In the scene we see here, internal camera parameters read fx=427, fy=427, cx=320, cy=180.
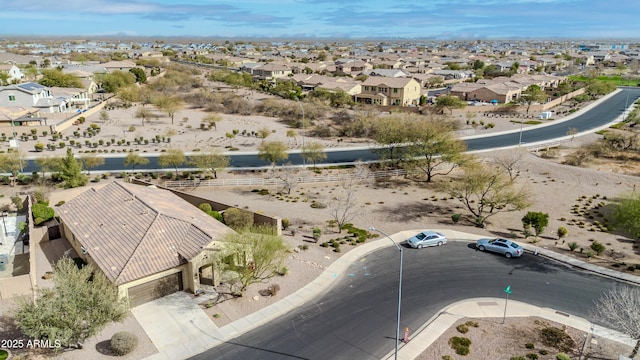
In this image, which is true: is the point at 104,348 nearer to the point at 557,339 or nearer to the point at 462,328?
the point at 462,328

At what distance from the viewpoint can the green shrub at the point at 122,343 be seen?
2514 cm

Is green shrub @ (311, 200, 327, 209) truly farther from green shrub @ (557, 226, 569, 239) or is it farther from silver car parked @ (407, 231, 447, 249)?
green shrub @ (557, 226, 569, 239)

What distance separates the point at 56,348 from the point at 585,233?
152 feet

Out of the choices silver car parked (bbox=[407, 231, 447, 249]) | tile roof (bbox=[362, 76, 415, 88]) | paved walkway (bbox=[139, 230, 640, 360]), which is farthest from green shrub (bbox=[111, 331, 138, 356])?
tile roof (bbox=[362, 76, 415, 88])

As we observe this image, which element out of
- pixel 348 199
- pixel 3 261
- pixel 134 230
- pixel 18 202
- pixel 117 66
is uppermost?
pixel 117 66

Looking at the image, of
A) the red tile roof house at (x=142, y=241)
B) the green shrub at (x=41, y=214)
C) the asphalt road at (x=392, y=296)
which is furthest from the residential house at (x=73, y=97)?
the asphalt road at (x=392, y=296)

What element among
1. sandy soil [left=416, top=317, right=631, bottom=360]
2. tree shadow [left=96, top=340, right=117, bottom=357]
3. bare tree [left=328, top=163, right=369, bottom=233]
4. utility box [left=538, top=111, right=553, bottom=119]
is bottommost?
sandy soil [left=416, top=317, right=631, bottom=360]

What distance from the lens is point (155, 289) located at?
3084 centimetres

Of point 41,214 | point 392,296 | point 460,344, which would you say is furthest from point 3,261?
point 460,344

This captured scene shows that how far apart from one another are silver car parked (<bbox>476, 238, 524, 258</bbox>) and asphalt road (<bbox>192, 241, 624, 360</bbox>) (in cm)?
62

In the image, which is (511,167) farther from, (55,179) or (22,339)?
(55,179)

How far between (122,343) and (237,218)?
19275mm

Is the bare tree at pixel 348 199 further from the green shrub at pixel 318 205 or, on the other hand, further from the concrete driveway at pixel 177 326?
the concrete driveway at pixel 177 326

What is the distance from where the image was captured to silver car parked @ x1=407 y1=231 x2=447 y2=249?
40.0 meters
